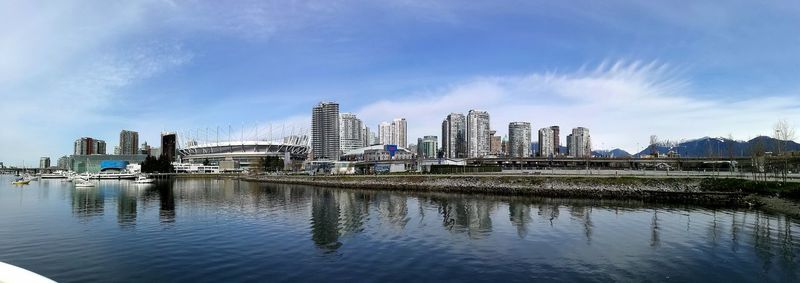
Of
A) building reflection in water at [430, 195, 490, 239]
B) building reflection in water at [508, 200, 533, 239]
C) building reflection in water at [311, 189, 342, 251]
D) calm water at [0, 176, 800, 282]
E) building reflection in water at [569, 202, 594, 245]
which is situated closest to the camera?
calm water at [0, 176, 800, 282]

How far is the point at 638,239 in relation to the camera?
88.8 ft

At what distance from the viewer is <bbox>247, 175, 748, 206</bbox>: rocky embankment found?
51344mm

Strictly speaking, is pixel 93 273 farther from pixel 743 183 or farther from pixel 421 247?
pixel 743 183

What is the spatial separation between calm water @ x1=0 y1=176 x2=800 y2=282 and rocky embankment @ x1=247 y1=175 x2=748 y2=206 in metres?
11.1

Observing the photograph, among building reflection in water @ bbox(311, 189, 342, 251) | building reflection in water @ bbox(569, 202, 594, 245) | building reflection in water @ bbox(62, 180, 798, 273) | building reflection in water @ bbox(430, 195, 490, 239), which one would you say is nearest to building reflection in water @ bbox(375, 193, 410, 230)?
building reflection in water @ bbox(62, 180, 798, 273)

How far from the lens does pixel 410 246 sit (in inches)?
995

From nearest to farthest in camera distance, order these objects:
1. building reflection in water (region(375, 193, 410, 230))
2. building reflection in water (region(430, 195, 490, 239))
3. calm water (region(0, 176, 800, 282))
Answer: calm water (region(0, 176, 800, 282)) < building reflection in water (region(430, 195, 490, 239)) < building reflection in water (region(375, 193, 410, 230))

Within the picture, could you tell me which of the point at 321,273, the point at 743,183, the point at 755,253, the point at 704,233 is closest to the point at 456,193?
the point at 743,183

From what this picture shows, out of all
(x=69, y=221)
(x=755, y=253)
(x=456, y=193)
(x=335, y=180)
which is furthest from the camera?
(x=335, y=180)

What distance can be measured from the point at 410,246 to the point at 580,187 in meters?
43.1

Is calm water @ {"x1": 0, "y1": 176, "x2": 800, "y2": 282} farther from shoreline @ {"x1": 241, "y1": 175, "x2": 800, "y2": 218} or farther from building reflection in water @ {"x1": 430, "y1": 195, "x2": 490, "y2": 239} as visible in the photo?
shoreline @ {"x1": 241, "y1": 175, "x2": 800, "y2": 218}

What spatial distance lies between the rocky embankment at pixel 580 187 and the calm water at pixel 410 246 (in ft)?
36.5

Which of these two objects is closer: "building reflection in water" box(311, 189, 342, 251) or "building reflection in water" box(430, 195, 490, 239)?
"building reflection in water" box(311, 189, 342, 251)

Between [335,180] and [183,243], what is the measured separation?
3003 inches
